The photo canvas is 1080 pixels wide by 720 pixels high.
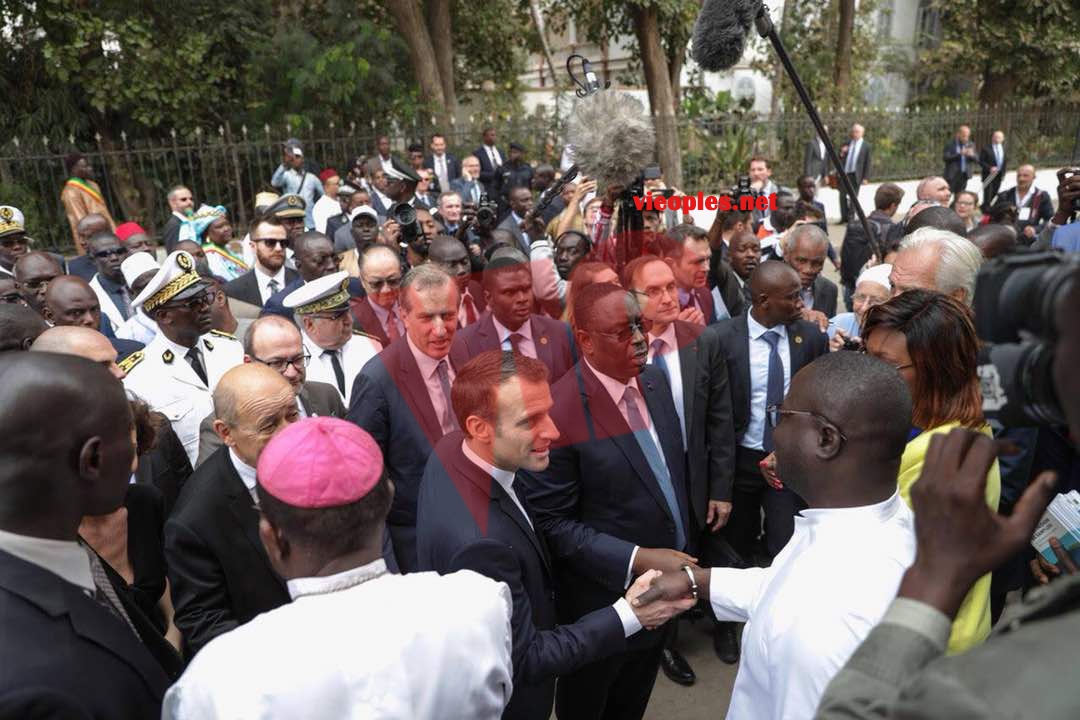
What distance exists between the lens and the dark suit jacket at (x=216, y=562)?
8.76 ft

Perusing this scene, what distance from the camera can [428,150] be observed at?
15102 mm

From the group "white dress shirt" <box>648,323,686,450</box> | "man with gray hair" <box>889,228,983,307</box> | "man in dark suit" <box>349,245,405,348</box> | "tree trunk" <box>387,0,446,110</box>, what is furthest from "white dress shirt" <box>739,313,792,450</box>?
"tree trunk" <box>387,0,446,110</box>

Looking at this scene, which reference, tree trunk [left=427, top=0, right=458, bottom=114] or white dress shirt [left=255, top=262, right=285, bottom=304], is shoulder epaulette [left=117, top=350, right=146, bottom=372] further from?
tree trunk [left=427, top=0, right=458, bottom=114]

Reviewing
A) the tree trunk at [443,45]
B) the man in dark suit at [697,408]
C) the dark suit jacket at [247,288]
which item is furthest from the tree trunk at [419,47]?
the man in dark suit at [697,408]

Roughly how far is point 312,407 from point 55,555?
6.83ft

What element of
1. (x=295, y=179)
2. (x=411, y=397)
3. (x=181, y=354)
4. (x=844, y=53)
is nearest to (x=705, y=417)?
(x=411, y=397)

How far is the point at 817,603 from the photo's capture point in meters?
1.88

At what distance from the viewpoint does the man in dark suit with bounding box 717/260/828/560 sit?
432cm

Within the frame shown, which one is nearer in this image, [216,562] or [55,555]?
[55,555]

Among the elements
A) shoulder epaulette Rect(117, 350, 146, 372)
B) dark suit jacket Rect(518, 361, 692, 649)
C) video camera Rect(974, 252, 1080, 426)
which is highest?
video camera Rect(974, 252, 1080, 426)

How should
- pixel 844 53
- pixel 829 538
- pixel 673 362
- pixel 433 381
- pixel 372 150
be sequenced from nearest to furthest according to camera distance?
pixel 829 538, pixel 433 381, pixel 673 362, pixel 372 150, pixel 844 53

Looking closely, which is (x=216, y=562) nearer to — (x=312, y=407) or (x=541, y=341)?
(x=312, y=407)

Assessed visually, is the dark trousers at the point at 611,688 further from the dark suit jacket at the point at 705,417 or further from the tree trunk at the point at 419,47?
the tree trunk at the point at 419,47

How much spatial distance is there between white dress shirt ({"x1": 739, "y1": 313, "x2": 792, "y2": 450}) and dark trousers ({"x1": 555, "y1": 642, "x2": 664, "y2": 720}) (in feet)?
4.92
